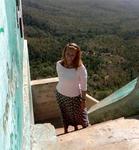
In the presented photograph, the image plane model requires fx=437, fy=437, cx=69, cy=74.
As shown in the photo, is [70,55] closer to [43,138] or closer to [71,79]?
[71,79]

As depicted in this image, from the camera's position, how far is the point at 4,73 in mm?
2053

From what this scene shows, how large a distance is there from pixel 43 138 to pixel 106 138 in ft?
2.50

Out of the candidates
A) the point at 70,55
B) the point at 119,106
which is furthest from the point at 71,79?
the point at 119,106

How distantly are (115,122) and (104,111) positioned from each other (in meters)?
1.19

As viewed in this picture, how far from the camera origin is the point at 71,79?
16.6 ft

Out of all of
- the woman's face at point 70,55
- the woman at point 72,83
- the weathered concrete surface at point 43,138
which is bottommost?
the weathered concrete surface at point 43,138

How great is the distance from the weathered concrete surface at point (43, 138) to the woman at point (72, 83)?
573 mm

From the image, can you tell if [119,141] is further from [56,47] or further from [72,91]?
[56,47]

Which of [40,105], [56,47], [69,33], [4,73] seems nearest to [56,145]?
[4,73]

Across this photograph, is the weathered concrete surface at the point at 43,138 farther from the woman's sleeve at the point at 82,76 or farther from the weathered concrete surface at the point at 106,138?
the woman's sleeve at the point at 82,76

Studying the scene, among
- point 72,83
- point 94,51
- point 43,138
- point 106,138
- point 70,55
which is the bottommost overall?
point 94,51

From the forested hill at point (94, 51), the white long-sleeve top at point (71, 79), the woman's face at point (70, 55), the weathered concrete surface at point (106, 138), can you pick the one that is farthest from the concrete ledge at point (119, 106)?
the forested hill at point (94, 51)

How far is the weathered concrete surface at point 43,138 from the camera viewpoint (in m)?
4.30

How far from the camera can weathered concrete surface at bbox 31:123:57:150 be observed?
4.30 metres
